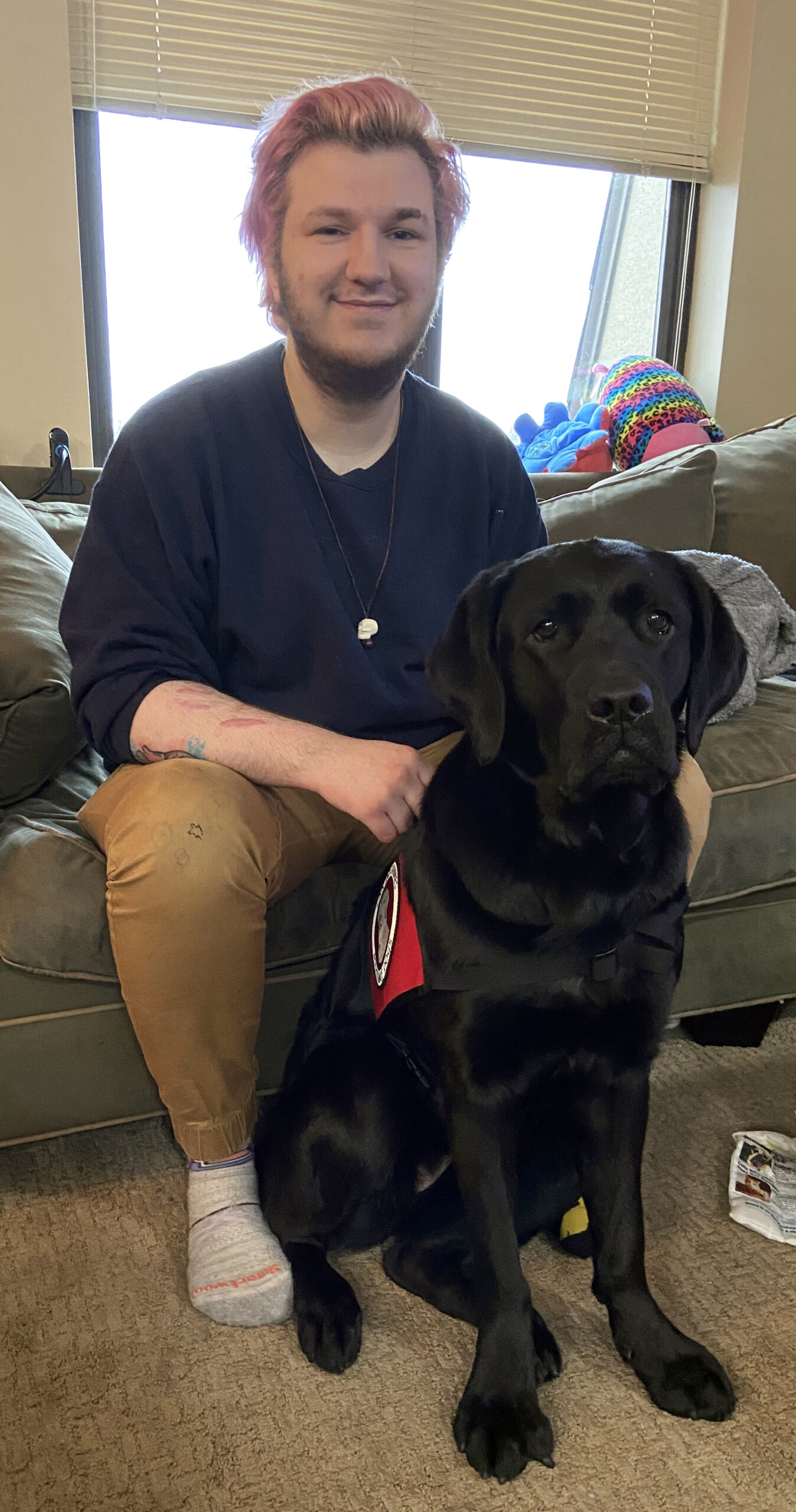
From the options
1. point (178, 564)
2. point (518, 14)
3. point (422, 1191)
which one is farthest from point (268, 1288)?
point (518, 14)

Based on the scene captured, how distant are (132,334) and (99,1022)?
237cm

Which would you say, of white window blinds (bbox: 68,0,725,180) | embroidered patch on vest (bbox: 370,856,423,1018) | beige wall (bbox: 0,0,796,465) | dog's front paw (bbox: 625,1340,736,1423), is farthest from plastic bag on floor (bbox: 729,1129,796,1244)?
white window blinds (bbox: 68,0,725,180)

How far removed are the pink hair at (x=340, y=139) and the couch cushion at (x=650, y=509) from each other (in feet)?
2.36

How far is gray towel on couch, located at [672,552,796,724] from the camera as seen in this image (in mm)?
1944

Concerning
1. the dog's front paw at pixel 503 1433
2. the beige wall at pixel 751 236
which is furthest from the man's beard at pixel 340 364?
the beige wall at pixel 751 236

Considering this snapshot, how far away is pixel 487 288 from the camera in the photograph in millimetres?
3596

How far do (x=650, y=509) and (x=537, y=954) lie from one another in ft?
4.63

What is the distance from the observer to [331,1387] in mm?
1152

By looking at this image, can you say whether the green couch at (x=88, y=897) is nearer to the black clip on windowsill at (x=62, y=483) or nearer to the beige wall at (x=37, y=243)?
the black clip on windowsill at (x=62, y=483)

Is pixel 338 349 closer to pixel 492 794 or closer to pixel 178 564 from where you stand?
pixel 178 564

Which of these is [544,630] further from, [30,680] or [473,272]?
[473,272]

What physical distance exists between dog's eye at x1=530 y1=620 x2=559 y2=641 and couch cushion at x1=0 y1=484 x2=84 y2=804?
2.33ft

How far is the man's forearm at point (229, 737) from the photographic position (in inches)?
52.1

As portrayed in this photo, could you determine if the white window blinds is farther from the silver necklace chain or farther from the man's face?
the silver necklace chain
